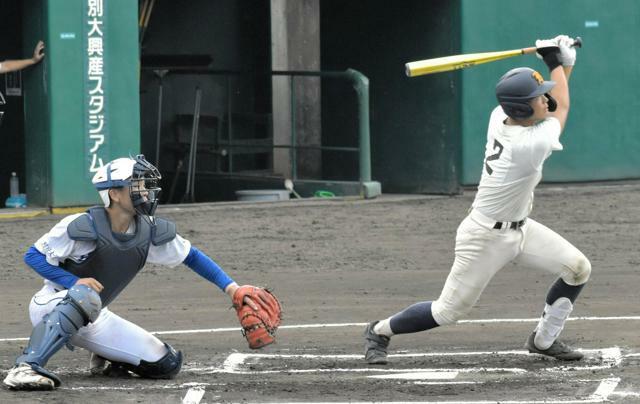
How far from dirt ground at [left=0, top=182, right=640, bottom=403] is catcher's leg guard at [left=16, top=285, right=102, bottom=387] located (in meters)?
0.18

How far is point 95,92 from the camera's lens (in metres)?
14.0

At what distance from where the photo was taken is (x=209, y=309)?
9891mm

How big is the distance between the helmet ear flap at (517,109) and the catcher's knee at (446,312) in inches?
41.1

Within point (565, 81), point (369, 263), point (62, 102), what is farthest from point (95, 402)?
point (62, 102)

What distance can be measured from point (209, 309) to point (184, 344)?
54.3 inches

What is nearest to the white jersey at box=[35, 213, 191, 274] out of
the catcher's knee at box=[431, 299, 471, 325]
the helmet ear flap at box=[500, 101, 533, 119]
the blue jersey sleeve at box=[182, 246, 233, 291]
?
the blue jersey sleeve at box=[182, 246, 233, 291]

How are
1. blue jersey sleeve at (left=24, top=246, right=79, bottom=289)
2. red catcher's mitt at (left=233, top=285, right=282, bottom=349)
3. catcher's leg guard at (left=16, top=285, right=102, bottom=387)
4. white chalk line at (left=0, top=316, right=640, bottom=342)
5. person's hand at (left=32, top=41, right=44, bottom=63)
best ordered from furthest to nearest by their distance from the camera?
person's hand at (left=32, top=41, right=44, bottom=63), white chalk line at (left=0, top=316, right=640, bottom=342), red catcher's mitt at (left=233, top=285, right=282, bottom=349), blue jersey sleeve at (left=24, top=246, right=79, bottom=289), catcher's leg guard at (left=16, top=285, right=102, bottom=387)

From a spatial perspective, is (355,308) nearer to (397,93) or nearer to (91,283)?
(91,283)

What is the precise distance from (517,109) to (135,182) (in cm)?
199

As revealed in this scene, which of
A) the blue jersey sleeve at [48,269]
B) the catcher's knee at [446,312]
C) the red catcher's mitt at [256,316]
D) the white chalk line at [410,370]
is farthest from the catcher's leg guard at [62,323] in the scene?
the catcher's knee at [446,312]

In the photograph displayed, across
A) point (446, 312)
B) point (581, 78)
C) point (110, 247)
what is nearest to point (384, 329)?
point (446, 312)

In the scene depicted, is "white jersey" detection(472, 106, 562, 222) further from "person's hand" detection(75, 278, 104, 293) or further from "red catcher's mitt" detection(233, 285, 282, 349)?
"person's hand" detection(75, 278, 104, 293)

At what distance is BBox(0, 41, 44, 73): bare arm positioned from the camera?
44.4 ft

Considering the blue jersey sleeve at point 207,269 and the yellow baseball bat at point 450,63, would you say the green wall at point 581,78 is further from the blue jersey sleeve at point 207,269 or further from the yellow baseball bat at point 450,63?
the blue jersey sleeve at point 207,269
